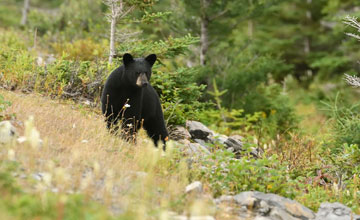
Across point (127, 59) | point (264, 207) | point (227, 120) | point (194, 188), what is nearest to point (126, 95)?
point (127, 59)

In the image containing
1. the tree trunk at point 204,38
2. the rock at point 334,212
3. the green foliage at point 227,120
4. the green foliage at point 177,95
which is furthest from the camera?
the tree trunk at point 204,38

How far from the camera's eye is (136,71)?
6.59 m

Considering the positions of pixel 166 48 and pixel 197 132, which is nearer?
pixel 197 132

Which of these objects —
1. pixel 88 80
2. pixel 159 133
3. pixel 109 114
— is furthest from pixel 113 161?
pixel 88 80

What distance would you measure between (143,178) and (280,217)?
153 centimetres

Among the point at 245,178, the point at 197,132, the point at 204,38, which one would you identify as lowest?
the point at 197,132

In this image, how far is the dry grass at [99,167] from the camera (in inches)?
164

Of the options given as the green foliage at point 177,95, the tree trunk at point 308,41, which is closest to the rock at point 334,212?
the green foliage at point 177,95

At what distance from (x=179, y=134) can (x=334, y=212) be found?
347 cm

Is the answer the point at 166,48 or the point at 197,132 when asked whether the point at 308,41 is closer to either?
the point at 166,48

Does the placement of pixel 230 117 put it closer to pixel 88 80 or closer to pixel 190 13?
pixel 190 13

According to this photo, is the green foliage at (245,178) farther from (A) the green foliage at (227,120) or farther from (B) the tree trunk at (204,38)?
(B) the tree trunk at (204,38)

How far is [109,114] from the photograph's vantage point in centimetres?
675

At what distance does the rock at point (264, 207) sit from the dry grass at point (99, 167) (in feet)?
1.97
